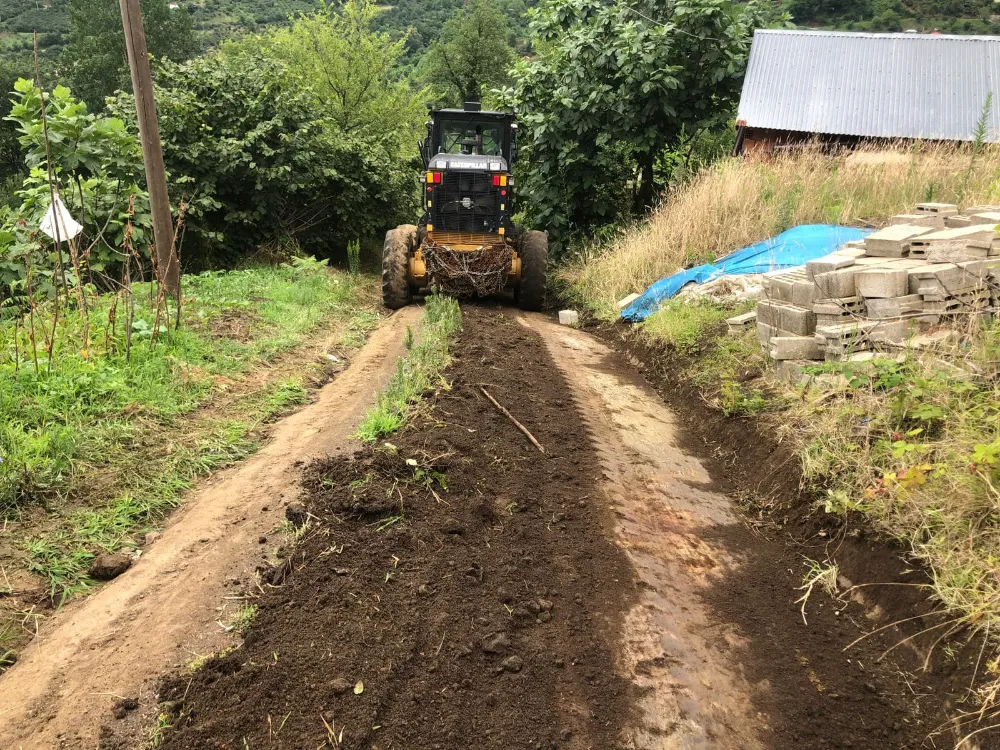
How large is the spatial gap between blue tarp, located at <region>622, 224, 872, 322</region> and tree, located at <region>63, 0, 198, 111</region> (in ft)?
130

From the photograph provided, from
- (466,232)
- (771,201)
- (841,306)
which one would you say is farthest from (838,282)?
(466,232)

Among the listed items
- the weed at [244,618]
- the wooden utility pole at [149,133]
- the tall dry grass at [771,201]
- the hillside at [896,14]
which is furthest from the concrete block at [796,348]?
the hillside at [896,14]

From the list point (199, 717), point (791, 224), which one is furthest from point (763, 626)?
point (791, 224)

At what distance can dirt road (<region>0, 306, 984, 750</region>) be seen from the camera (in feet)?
9.34

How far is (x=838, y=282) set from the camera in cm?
548

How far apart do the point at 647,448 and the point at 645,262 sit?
5.25 metres

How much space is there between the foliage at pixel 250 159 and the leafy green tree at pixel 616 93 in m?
4.12

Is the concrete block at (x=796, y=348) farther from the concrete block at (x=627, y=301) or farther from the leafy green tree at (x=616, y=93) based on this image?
the leafy green tree at (x=616, y=93)

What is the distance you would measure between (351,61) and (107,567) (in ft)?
76.5

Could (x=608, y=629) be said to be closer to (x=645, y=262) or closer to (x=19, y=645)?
(x=19, y=645)

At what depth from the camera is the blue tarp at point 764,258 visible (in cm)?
816

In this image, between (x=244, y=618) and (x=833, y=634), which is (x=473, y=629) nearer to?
(x=244, y=618)

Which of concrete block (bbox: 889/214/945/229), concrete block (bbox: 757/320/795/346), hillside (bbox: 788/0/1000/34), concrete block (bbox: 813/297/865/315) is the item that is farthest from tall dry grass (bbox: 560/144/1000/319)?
hillside (bbox: 788/0/1000/34)

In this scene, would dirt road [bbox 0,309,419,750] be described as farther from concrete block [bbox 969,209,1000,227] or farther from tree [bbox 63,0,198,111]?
tree [bbox 63,0,198,111]
